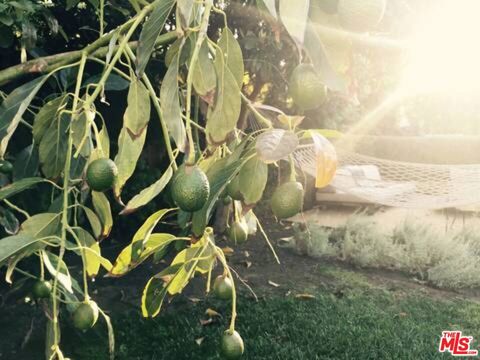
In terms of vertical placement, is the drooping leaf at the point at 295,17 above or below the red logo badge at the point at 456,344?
above

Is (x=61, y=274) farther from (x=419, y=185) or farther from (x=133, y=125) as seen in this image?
(x=419, y=185)

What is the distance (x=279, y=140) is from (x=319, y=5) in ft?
0.45

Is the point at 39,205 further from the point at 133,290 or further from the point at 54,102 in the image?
the point at 54,102

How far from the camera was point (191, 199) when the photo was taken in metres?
0.60

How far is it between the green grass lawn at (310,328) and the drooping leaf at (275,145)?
201 cm

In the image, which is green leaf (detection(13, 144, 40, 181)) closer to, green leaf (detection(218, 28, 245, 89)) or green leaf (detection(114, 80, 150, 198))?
green leaf (detection(114, 80, 150, 198))

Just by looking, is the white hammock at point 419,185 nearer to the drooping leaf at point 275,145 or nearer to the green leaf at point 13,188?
the green leaf at point 13,188

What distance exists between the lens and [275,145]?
0.55 metres

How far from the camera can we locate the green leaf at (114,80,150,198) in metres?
0.67

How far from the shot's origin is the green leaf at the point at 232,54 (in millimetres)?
652

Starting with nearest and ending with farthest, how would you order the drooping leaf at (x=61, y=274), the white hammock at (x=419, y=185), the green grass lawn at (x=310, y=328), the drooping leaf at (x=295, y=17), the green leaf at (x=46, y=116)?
1. the drooping leaf at (x=295, y=17)
2. the drooping leaf at (x=61, y=274)
3. the green leaf at (x=46, y=116)
4. the green grass lawn at (x=310, y=328)
5. the white hammock at (x=419, y=185)

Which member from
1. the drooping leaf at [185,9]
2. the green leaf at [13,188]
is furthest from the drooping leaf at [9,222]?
the drooping leaf at [185,9]

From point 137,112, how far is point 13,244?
224 millimetres

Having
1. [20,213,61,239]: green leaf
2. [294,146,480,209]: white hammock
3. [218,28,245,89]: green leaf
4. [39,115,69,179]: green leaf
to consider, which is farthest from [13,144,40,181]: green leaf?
[294,146,480,209]: white hammock
